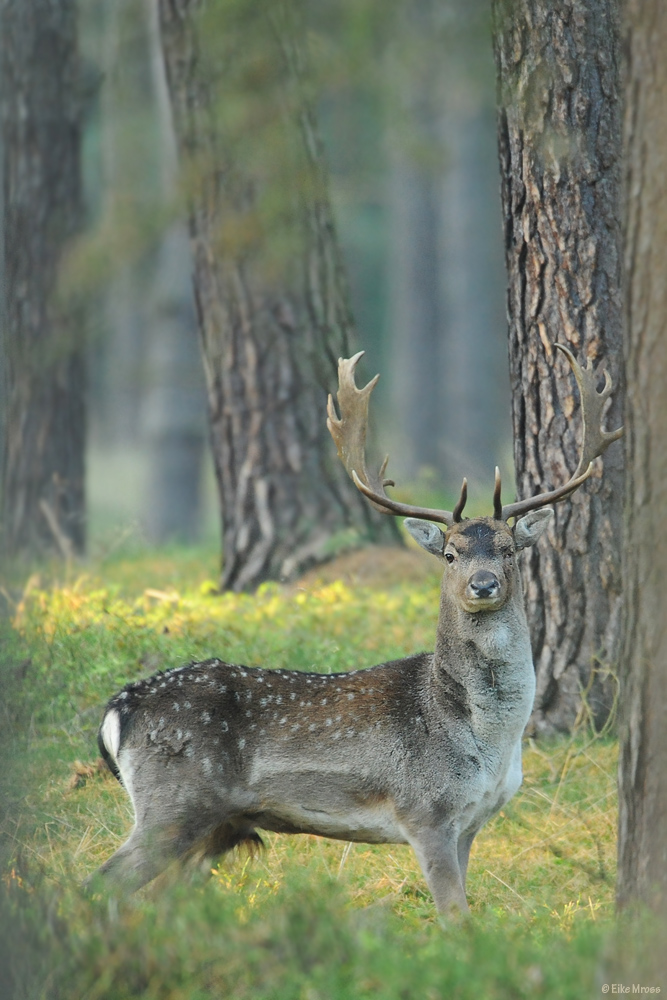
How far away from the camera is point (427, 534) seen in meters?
6.10

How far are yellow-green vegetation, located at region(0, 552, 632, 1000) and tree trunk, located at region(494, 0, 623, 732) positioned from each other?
61cm

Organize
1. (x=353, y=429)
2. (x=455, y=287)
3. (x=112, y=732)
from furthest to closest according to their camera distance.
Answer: (x=455, y=287) < (x=353, y=429) < (x=112, y=732)

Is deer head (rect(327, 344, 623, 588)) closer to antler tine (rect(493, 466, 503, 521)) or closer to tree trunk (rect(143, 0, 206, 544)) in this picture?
antler tine (rect(493, 466, 503, 521))

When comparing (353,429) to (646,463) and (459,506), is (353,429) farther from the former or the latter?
(646,463)

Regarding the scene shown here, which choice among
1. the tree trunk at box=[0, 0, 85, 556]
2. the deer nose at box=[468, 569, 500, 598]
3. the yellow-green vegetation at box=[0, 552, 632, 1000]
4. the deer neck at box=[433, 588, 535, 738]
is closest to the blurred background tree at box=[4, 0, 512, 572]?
the tree trunk at box=[0, 0, 85, 556]

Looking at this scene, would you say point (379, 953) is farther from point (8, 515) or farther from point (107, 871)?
point (8, 515)

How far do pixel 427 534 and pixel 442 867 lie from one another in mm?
1576

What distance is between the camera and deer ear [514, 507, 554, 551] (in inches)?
233

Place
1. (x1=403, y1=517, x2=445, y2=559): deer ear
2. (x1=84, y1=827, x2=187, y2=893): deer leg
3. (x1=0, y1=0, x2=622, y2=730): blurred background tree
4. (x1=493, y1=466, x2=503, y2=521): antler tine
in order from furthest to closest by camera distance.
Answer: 1. (x1=0, y1=0, x2=622, y2=730): blurred background tree
2. (x1=403, y1=517, x2=445, y2=559): deer ear
3. (x1=493, y1=466, x2=503, y2=521): antler tine
4. (x1=84, y1=827, x2=187, y2=893): deer leg

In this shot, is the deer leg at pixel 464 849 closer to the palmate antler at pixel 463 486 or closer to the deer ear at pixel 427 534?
the deer ear at pixel 427 534

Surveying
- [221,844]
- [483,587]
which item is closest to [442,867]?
[221,844]

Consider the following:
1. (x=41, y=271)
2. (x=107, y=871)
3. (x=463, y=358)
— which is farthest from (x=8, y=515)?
→ (x=463, y=358)

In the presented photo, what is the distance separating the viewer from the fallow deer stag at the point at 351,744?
17.5 ft

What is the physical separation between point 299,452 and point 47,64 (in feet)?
17.1
